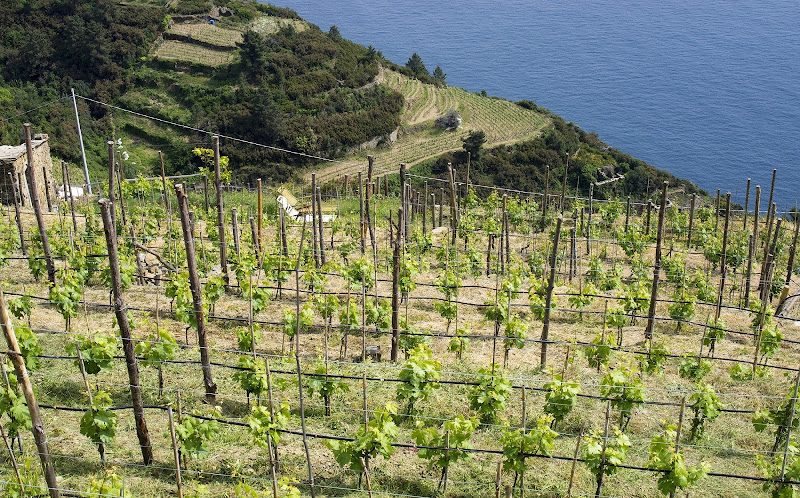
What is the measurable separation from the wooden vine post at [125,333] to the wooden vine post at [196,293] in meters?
1.03

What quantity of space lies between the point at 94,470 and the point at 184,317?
2965mm

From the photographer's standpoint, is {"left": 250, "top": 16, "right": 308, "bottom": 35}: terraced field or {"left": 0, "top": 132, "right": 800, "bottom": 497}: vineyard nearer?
{"left": 0, "top": 132, "right": 800, "bottom": 497}: vineyard

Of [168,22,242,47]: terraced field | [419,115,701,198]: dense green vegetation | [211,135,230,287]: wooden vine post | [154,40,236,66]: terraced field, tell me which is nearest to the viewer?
[211,135,230,287]: wooden vine post

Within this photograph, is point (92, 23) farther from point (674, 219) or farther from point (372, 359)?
point (372, 359)

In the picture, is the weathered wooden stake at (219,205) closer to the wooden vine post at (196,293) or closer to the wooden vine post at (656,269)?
the wooden vine post at (196,293)

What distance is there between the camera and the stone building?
22125 mm

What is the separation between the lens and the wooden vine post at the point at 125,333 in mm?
7863

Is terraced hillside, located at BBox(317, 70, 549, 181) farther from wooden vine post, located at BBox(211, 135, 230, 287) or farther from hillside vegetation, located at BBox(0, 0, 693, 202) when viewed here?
wooden vine post, located at BBox(211, 135, 230, 287)

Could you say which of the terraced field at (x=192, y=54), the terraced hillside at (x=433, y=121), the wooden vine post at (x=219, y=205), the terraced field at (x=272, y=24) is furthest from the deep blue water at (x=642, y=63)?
the wooden vine post at (x=219, y=205)

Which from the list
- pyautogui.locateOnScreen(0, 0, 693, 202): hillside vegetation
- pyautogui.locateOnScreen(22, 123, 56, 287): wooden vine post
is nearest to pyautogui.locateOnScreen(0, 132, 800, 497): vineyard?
pyautogui.locateOnScreen(22, 123, 56, 287): wooden vine post

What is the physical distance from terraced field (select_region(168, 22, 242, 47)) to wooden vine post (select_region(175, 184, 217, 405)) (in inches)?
1612

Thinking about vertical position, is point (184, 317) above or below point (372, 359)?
above

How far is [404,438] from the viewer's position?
9.67m

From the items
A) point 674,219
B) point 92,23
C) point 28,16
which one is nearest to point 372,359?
point 674,219
